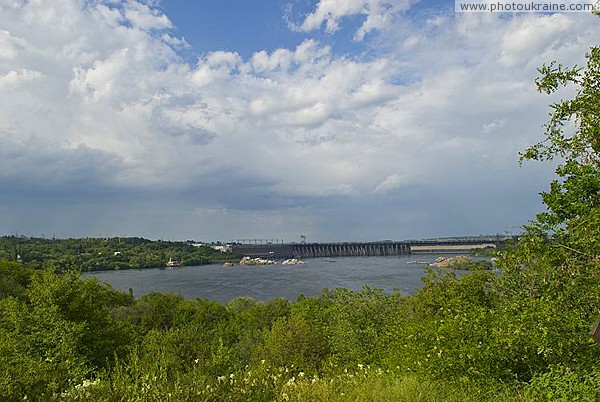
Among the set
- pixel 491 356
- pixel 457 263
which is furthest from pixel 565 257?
pixel 457 263

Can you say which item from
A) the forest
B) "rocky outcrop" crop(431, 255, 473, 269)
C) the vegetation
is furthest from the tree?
the vegetation

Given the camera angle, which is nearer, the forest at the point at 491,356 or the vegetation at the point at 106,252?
the forest at the point at 491,356

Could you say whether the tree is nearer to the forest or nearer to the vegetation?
the forest

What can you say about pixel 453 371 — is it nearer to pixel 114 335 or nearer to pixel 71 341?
pixel 71 341

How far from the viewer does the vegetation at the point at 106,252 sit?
132m

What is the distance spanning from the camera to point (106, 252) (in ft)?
534

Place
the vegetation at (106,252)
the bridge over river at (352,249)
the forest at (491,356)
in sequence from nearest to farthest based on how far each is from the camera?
the forest at (491,356)
the vegetation at (106,252)
the bridge over river at (352,249)

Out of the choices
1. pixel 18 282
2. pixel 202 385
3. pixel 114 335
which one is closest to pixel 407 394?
pixel 202 385

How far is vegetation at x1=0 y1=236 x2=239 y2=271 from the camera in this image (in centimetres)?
13212

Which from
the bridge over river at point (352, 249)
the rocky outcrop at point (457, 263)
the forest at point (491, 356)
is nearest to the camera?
the forest at point (491, 356)

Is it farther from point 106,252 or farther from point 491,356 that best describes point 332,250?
point 491,356

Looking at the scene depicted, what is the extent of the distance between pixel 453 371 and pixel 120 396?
4983mm

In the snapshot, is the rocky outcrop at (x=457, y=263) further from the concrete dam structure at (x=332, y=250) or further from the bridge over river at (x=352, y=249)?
the concrete dam structure at (x=332, y=250)

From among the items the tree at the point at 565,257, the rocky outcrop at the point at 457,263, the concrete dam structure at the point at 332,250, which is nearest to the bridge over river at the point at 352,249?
the concrete dam structure at the point at 332,250
